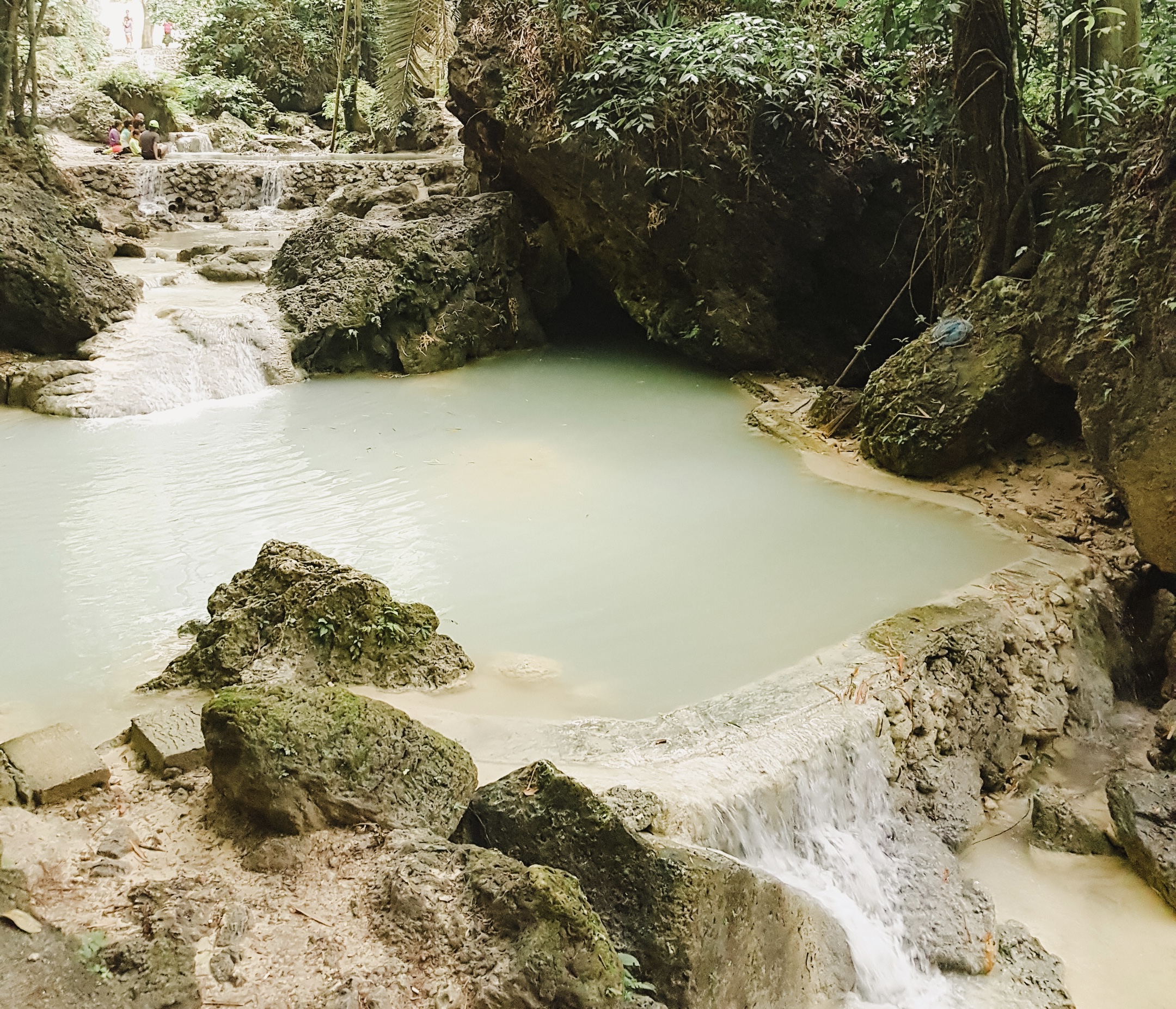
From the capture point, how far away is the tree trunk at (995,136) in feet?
23.3

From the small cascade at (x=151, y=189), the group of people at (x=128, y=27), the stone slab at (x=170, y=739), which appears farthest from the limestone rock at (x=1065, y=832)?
the group of people at (x=128, y=27)

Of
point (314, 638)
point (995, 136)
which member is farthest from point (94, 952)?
point (995, 136)

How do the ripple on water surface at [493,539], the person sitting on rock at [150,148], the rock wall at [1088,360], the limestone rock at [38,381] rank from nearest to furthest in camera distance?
1. the ripple on water surface at [493,539]
2. the rock wall at [1088,360]
3. the limestone rock at [38,381]
4. the person sitting on rock at [150,148]

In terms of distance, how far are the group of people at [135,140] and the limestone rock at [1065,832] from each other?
1732 centimetres

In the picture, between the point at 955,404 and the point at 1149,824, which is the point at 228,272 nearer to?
the point at 955,404

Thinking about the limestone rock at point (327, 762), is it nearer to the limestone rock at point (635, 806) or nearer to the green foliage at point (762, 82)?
the limestone rock at point (635, 806)

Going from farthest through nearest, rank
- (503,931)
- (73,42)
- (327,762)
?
(73,42)
(327,762)
(503,931)

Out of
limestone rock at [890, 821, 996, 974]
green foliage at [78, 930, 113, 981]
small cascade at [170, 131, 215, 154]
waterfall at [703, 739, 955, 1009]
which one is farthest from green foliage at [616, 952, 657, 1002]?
small cascade at [170, 131, 215, 154]

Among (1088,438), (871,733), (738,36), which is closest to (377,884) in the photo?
(871,733)

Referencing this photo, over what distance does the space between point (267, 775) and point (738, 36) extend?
358 inches

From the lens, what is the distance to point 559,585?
5355mm

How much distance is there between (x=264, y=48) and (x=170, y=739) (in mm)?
22544

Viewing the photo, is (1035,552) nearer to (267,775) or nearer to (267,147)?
(267,775)

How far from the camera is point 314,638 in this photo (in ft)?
14.0
